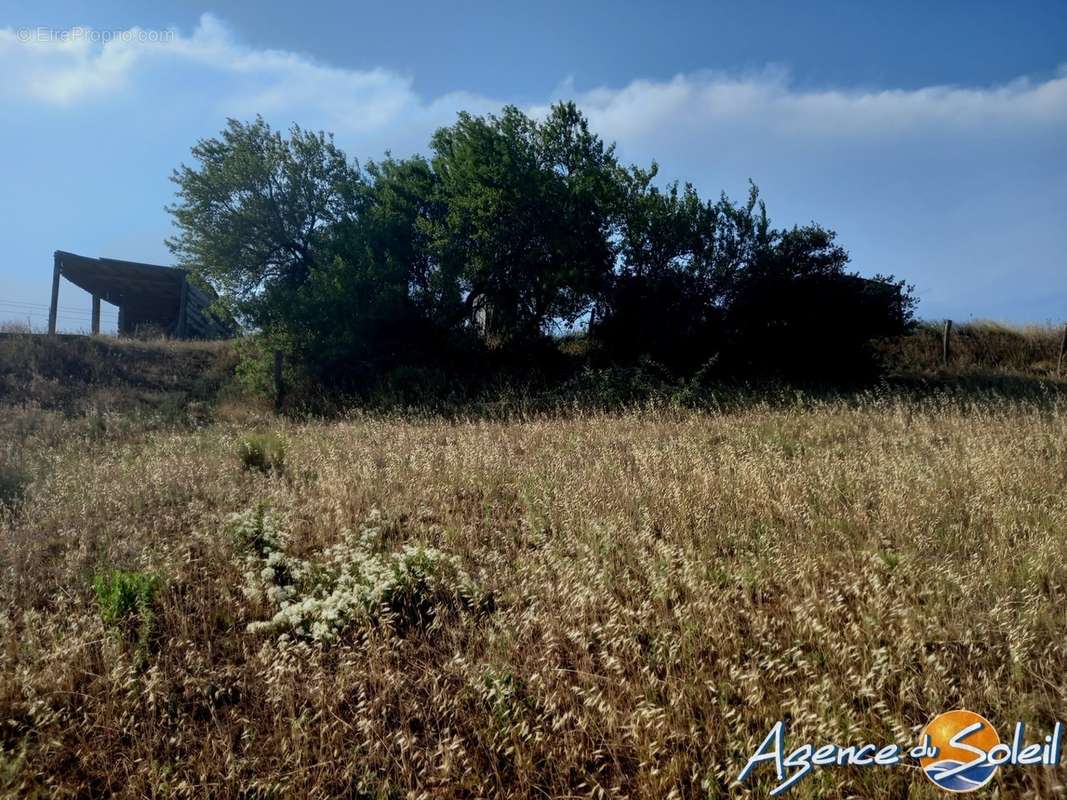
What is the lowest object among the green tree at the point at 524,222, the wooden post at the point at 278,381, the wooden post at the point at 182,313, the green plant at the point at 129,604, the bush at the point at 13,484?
the green plant at the point at 129,604

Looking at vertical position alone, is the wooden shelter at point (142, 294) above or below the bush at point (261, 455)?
above

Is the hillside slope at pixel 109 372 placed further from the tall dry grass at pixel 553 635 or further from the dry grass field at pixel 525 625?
the tall dry grass at pixel 553 635

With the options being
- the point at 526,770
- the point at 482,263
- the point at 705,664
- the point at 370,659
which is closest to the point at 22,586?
the point at 370,659

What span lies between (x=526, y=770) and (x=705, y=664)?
1.16 metres

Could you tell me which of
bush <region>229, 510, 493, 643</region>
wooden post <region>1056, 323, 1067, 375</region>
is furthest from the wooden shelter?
wooden post <region>1056, 323, 1067, 375</region>

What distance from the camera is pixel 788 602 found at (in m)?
4.03

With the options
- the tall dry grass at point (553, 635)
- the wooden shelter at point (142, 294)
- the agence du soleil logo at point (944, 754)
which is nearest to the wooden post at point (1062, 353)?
the tall dry grass at point (553, 635)

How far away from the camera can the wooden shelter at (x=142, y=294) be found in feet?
71.7

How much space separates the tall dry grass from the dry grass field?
0.07 feet

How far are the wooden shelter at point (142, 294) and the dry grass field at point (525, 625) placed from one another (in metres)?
17.4

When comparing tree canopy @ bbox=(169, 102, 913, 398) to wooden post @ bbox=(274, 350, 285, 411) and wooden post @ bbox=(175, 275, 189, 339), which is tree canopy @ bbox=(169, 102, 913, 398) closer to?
wooden post @ bbox=(274, 350, 285, 411)

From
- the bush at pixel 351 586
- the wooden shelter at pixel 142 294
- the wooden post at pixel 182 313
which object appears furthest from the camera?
the wooden post at pixel 182 313

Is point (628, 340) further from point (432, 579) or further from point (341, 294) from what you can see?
point (432, 579)

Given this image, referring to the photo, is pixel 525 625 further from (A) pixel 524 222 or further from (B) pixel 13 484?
(A) pixel 524 222
